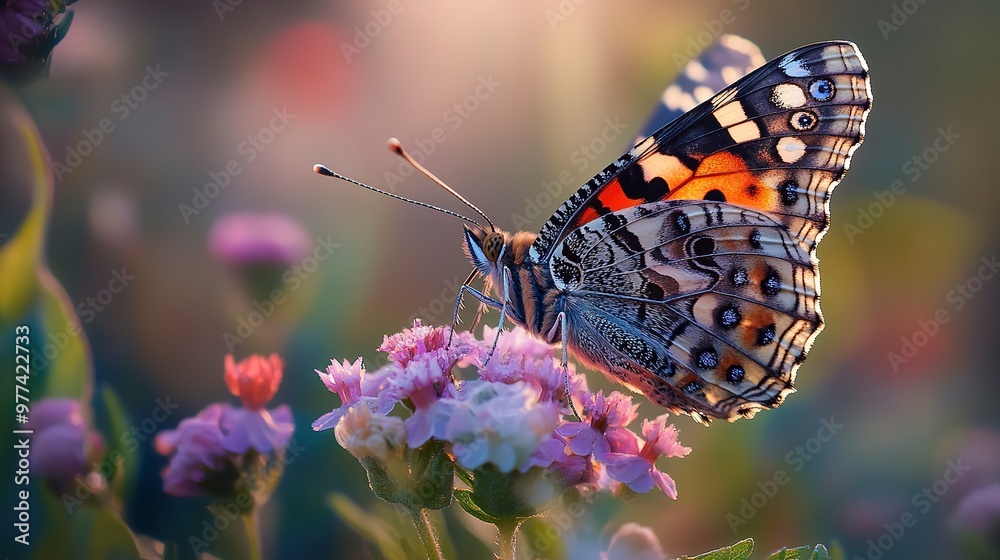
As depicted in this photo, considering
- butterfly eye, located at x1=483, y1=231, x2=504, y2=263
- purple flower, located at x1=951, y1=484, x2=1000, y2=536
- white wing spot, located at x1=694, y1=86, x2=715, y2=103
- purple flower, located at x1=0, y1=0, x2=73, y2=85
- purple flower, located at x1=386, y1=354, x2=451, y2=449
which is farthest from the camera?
purple flower, located at x1=951, y1=484, x2=1000, y2=536

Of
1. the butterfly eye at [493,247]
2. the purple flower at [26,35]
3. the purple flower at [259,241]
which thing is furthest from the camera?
the purple flower at [259,241]

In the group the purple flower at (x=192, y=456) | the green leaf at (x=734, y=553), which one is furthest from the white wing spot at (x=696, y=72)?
the purple flower at (x=192, y=456)

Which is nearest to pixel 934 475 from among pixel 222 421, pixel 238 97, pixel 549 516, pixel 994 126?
pixel 994 126

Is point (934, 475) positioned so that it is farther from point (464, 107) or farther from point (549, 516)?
point (464, 107)

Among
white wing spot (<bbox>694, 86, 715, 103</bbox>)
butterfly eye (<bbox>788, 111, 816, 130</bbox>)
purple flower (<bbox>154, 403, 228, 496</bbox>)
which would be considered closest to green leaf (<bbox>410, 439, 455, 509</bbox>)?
purple flower (<bbox>154, 403, 228, 496</bbox>)

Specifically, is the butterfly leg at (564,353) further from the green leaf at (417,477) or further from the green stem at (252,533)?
the green stem at (252,533)

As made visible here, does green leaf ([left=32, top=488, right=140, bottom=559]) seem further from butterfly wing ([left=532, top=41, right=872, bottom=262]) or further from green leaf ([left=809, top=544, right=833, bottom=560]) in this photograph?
green leaf ([left=809, top=544, right=833, bottom=560])
